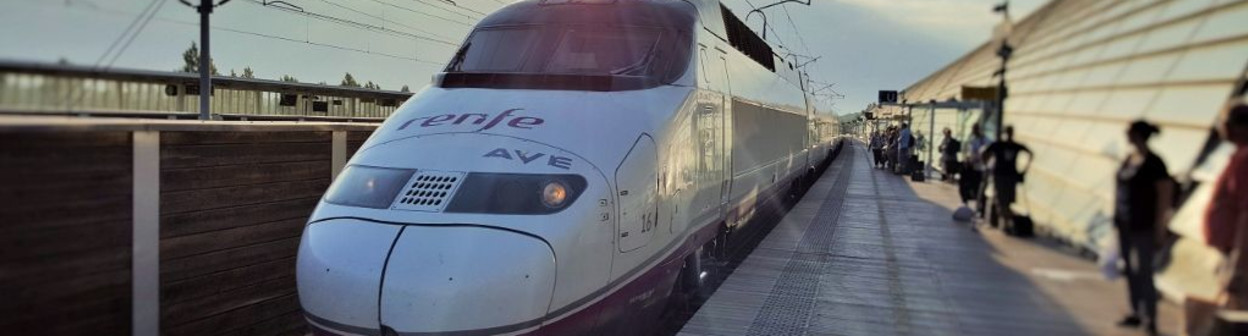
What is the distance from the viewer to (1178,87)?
134cm

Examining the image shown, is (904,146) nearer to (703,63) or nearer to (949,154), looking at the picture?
(949,154)

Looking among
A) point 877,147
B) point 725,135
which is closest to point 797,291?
point 725,135

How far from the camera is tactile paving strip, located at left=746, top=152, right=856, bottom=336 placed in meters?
6.01

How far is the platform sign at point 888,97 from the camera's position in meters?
2.38

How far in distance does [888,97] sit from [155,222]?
4.92 metres

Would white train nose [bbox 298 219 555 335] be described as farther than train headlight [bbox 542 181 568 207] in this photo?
No

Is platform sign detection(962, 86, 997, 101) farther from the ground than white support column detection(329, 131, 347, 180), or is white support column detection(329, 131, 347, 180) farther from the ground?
platform sign detection(962, 86, 997, 101)

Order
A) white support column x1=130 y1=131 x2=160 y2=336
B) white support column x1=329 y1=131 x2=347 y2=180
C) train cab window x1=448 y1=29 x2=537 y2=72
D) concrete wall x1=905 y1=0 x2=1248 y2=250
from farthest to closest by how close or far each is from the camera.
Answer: white support column x1=329 y1=131 x2=347 y2=180 < train cab window x1=448 y1=29 x2=537 y2=72 < white support column x1=130 y1=131 x2=160 y2=336 < concrete wall x1=905 y1=0 x2=1248 y2=250

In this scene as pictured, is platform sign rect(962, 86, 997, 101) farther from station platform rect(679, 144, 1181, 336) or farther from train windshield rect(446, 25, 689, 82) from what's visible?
train windshield rect(446, 25, 689, 82)

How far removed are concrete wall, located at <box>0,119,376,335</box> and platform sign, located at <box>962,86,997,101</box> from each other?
2965 mm

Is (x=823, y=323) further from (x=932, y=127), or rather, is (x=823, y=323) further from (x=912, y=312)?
(x=932, y=127)

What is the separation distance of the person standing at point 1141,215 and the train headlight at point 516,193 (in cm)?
362

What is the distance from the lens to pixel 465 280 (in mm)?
4457

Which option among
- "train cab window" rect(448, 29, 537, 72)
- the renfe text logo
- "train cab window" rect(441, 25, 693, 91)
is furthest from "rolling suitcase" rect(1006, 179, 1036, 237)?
"train cab window" rect(448, 29, 537, 72)
